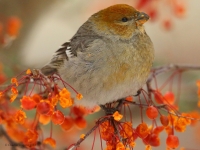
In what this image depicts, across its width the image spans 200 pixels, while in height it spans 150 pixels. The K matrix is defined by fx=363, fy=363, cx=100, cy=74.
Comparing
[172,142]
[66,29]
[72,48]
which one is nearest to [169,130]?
[172,142]

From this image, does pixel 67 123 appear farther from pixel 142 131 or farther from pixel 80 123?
pixel 142 131

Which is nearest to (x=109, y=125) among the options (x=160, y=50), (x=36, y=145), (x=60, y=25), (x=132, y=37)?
(x=36, y=145)

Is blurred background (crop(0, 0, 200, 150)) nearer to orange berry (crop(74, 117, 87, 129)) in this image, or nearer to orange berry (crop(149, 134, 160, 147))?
orange berry (crop(74, 117, 87, 129))

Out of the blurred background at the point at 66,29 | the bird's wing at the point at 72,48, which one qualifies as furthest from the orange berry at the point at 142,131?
the blurred background at the point at 66,29

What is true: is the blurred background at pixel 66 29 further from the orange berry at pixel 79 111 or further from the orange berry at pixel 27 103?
the orange berry at pixel 27 103

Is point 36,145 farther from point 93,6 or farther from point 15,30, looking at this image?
point 93,6

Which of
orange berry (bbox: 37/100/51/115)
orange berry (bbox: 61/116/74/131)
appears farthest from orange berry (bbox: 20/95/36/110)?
orange berry (bbox: 61/116/74/131)
